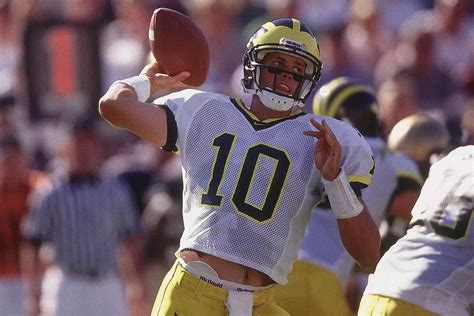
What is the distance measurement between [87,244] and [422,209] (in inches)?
167

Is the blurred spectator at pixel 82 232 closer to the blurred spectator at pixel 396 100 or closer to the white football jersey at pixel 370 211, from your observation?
the blurred spectator at pixel 396 100

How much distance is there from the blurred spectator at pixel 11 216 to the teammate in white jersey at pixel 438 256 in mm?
4562

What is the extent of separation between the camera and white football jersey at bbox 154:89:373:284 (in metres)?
4.95

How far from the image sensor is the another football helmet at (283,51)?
511 cm

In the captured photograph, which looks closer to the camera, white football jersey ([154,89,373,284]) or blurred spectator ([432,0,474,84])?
white football jersey ([154,89,373,284])

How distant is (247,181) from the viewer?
196 inches

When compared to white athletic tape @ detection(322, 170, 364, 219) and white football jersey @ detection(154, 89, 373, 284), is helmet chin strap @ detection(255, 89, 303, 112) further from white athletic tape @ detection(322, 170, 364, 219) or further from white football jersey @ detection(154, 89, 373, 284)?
white athletic tape @ detection(322, 170, 364, 219)

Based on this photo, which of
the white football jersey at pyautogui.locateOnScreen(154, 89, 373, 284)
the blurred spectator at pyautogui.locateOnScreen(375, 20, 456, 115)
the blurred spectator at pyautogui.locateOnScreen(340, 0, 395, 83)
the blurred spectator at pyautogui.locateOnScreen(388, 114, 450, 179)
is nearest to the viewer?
the white football jersey at pyautogui.locateOnScreen(154, 89, 373, 284)

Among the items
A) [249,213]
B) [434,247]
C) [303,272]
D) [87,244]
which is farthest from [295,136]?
[87,244]

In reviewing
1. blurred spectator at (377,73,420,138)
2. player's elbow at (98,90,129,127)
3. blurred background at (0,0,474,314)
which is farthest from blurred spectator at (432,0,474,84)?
player's elbow at (98,90,129,127)

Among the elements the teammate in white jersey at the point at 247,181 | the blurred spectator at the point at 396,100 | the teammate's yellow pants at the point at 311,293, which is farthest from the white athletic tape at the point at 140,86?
the blurred spectator at the point at 396,100

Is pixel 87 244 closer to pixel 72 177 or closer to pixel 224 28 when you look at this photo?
pixel 72 177

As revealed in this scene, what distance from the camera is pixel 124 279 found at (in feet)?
33.1

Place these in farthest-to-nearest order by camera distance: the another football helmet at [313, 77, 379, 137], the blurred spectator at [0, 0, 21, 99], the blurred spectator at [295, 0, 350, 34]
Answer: the blurred spectator at [0, 0, 21, 99], the blurred spectator at [295, 0, 350, 34], the another football helmet at [313, 77, 379, 137]
